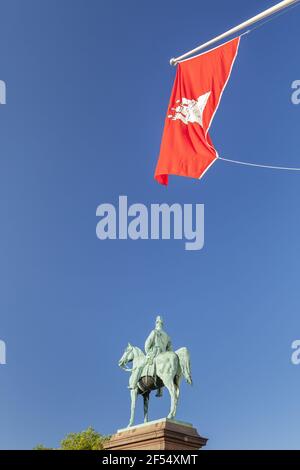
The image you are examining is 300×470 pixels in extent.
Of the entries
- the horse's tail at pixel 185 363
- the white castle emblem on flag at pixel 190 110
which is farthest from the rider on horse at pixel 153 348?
the white castle emblem on flag at pixel 190 110

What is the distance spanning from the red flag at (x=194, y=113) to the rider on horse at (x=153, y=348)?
9.57 metres


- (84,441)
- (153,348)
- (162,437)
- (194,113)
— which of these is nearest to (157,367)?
(153,348)

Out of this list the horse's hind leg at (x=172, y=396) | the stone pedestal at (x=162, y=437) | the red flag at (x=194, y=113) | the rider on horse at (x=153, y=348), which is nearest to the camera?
the red flag at (x=194, y=113)

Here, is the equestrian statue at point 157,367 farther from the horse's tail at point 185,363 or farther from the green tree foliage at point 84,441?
the green tree foliage at point 84,441

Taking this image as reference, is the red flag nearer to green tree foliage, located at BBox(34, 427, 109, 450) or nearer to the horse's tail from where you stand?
the horse's tail

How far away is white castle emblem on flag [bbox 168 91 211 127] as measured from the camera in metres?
22.0

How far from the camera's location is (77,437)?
2309 inches

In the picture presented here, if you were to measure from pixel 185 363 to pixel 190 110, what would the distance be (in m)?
11.2

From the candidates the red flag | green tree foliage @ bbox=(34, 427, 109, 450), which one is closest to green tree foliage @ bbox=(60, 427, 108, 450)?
green tree foliage @ bbox=(34, 427, 109, 450)

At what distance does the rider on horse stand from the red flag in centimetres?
957

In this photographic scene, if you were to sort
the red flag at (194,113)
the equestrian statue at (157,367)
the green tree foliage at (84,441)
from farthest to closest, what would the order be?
the green tree foliage at (84,441) < the equestrian statue at (157,367) < the red flag at (194,113)

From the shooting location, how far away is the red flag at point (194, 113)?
21.5 metres
